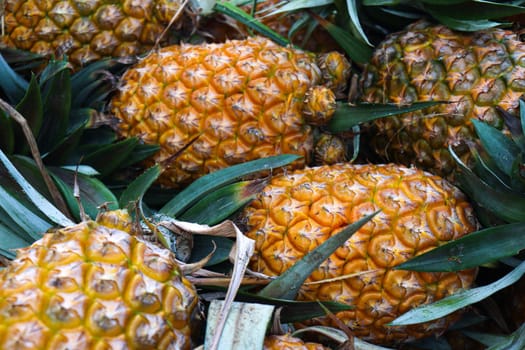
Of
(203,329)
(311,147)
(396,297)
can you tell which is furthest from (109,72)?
(396,297)

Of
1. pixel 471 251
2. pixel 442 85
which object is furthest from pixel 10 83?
pixel 471 251

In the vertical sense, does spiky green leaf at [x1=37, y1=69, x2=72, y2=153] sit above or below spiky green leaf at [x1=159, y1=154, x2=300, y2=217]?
above

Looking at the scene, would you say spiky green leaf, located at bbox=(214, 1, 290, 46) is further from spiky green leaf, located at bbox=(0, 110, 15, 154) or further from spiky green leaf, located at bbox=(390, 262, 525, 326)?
spiky green leaf, located at bbox=(390, 262, 525, 326)

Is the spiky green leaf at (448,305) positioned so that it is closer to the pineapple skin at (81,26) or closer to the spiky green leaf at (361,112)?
the spiky green leaf at (361,112)

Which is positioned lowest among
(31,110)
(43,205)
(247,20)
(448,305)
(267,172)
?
(448,305)

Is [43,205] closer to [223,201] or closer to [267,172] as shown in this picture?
[223,201]

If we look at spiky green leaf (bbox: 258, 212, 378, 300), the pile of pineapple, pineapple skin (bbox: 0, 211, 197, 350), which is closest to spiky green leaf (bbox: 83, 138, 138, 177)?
the pile of pineapple

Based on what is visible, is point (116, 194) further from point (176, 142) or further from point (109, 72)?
point (109, 72)
